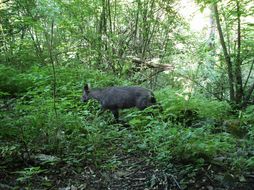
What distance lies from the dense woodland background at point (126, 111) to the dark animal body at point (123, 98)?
282 mm

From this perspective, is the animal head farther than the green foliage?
No

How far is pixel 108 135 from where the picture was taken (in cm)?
605

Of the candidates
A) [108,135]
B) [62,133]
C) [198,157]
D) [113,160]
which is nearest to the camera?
[198,157]

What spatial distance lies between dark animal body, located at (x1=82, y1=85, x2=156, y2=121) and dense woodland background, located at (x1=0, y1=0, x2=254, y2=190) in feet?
0.93

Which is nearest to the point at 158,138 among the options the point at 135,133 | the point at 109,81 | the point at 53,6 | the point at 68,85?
the point at 135,133

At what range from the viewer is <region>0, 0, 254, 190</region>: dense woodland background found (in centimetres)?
475

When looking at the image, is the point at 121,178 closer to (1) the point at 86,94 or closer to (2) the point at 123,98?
(2) the point at 123,98

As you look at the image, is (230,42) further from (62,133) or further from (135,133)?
(62,133)

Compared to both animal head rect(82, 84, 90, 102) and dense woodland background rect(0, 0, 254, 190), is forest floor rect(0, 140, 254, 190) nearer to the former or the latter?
dense woodland background rect(0, 0, 254, 190)

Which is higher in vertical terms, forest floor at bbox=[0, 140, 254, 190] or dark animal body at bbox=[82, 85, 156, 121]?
dark animal body at bbox=[82, 85, 156, 121]

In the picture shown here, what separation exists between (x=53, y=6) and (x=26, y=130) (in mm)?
1955

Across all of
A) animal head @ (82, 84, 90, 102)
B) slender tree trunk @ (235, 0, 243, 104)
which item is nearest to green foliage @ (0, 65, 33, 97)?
animal head @ (82, 84, 90, 102)

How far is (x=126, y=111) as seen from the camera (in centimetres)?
882

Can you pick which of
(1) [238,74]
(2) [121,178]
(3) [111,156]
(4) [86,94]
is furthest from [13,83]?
(1) [238,74]
